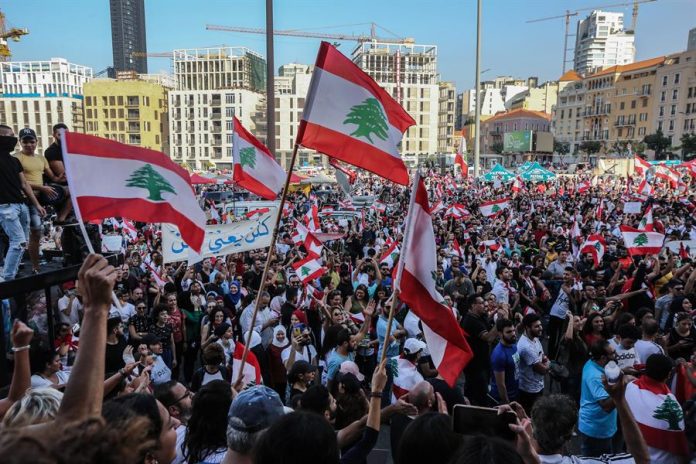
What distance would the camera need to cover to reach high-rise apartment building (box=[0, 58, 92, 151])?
4178 inches

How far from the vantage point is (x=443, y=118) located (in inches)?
4525

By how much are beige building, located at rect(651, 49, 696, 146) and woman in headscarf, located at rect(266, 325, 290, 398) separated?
282ft

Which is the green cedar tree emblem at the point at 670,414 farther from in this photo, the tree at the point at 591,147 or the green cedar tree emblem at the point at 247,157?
the tree at the point at 591,147

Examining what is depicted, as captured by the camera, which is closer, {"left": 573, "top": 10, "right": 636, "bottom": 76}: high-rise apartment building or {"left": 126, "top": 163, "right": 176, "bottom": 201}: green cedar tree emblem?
{"left": 126, "top": 163, "right": 176, "bottom": 201}: green cedar tree emblem

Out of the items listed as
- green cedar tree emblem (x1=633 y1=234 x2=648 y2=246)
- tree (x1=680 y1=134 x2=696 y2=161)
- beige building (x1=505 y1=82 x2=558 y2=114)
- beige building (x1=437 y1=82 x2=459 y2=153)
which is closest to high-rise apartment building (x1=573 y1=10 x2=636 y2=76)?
beige building (x1=505 y1=82 x2=558 y2=114)

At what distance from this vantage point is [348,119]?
4.19 meters

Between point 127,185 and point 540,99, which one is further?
point 540,99

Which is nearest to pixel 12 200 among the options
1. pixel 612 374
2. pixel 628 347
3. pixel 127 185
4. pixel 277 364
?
pixel 127 185

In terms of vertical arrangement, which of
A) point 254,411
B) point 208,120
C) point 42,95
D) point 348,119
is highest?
point 42,95

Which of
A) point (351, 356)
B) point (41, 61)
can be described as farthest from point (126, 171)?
point (41, 61)

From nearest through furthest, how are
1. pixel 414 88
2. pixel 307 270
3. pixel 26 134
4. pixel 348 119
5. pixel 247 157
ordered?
pixel 348 119
pixel 26 134
pixel 247 157
pixel 307 270
pixel 414 88

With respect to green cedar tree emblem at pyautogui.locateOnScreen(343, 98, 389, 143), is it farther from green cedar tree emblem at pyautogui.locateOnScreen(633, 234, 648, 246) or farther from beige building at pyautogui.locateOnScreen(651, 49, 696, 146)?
beige building at pyautogui.locateOnScreen(651, 49, 696, 146)

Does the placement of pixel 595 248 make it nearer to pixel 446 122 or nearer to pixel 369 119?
pixel 369 119

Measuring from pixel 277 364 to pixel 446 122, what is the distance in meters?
114
